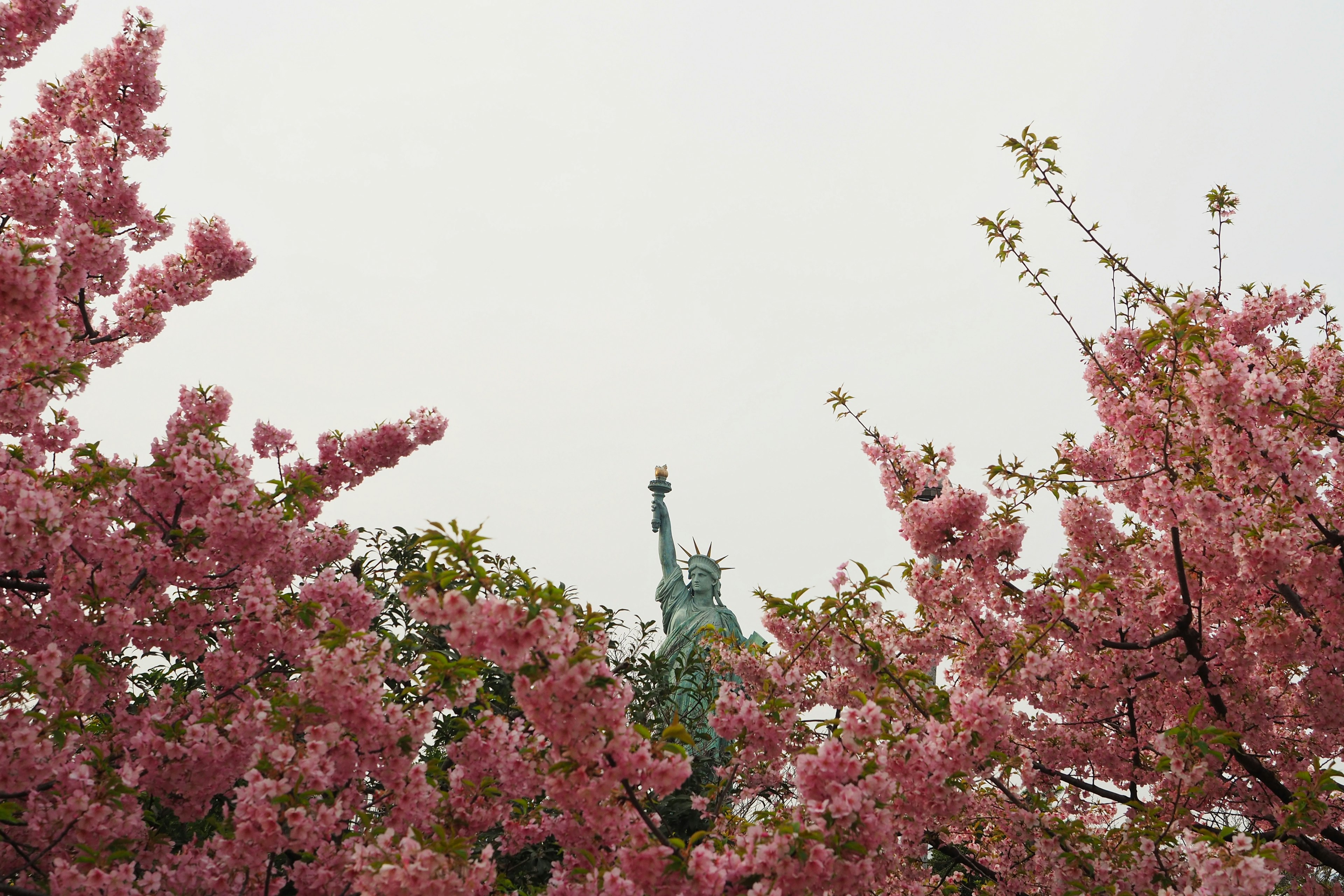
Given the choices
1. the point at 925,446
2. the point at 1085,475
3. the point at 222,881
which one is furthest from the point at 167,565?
the point at 1085,475

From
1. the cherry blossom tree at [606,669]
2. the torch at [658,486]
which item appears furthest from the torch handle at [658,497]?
the cherry blossom tree at [606,669]

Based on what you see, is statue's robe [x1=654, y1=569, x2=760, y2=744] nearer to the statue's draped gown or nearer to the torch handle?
the statue's draped gown

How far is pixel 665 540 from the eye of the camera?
13188 millimetres

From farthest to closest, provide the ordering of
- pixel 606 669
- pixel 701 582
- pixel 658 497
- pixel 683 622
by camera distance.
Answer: pixel 658 497 → pixel 701 582 → pixel 683 622 → pixel 606 669

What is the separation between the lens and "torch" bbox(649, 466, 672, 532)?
13.4 metres

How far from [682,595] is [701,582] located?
13.0 inches

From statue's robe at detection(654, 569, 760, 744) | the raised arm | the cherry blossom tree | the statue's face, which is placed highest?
the raised arm

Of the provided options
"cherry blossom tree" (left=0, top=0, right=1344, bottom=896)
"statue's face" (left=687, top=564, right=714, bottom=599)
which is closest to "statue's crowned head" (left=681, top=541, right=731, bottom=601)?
"statue's face" (left=687, top=564, right=714, bottom=599)

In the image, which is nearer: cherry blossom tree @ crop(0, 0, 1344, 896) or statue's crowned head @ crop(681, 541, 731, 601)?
cherry blossom tree @ crop(0, 0, 1344, 896)

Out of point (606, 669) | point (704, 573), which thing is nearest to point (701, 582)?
point (704, 573)

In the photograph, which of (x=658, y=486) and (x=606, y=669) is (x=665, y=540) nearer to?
(x=658, y=486)

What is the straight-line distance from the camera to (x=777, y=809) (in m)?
4.34

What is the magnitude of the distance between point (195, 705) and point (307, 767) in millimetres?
1401

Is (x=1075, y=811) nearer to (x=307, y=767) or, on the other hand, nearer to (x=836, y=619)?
(x=836, y=619)
